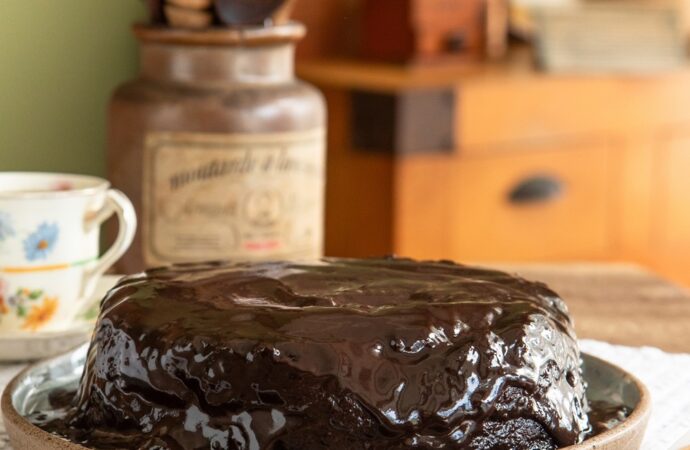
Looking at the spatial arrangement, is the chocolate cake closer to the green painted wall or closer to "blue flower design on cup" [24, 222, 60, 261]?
"blue flower design on cup" [24, 222, 60, 261]

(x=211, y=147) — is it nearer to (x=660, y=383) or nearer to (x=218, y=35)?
(x=218, y=35)

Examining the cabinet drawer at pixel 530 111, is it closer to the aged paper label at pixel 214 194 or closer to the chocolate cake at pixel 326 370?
the aged paper label at pixel 214 194

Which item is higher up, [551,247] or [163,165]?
[163,165]

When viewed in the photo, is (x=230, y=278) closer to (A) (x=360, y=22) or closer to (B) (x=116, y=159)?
(B) (x=116, y=159)

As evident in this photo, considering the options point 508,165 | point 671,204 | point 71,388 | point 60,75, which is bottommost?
point 671,204

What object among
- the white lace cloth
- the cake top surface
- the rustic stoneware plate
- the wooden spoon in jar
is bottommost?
the white lace cloth

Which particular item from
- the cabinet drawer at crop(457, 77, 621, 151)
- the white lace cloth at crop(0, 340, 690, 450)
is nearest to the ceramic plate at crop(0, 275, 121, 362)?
the white lace cloth at crop(0, 340, 690, 450)

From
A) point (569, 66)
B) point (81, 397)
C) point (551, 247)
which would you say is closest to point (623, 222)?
point (551, 247)

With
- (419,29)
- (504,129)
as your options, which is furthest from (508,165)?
(419,29)
